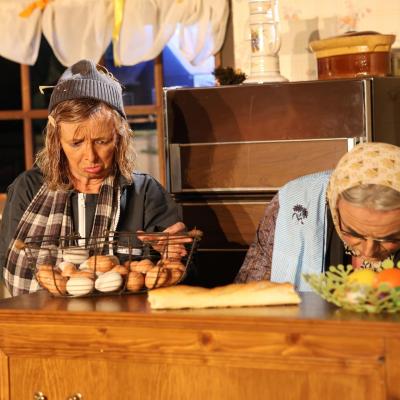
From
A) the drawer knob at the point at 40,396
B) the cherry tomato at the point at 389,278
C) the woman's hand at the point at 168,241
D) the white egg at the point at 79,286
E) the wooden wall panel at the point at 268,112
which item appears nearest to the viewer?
the cherry tomato at the point at 389,278

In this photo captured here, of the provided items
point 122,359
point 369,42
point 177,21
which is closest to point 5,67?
point 177,21

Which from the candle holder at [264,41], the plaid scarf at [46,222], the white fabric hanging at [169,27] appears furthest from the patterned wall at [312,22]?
the plaid scarf at [46,222]

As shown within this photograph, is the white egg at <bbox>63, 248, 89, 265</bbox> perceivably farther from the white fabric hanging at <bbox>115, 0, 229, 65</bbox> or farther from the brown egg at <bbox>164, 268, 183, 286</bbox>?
the white fabric hanging at <bbox>115, 0, 229, 65</bbox>

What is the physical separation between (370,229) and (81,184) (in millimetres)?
906

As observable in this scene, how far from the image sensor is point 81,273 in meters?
1.92

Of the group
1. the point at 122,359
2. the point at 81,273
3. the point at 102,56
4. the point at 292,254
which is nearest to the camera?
the point at 122,359

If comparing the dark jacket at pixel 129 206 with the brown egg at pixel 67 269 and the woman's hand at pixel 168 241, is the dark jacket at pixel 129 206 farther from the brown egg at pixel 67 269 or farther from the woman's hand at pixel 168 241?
the brown egg at pixel 67 269

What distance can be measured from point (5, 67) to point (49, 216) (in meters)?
2.01

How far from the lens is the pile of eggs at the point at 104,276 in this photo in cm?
190

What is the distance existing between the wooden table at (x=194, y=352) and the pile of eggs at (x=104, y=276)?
7 cm

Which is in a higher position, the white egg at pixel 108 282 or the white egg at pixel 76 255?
the white egg at pixel 76 255

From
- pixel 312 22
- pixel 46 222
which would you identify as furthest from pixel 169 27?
pixel 46 222

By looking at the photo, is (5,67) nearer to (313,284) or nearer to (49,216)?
(49,216)

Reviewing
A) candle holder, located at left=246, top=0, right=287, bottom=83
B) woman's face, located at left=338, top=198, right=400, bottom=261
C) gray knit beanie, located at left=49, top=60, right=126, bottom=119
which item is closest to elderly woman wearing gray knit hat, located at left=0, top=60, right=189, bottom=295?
gray knit beanie, located at left=49, top=60, right=126, bottom=119
